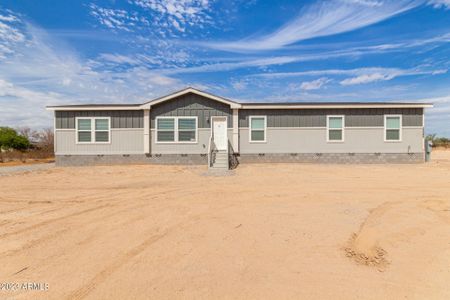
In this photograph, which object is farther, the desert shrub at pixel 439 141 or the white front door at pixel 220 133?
the desert shrub at pixel 439 141

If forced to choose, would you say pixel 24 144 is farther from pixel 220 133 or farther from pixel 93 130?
pixel 220 133

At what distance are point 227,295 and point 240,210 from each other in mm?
2830

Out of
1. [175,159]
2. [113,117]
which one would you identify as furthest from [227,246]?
[113,117]

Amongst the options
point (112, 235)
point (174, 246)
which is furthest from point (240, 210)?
point (112, 235)

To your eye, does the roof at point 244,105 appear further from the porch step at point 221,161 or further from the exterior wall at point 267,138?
the porch step at point 221,161

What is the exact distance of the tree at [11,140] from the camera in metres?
20.2

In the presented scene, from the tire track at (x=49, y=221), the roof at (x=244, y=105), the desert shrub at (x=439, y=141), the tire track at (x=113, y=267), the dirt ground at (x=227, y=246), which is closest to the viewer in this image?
the tire track at (x=113, y=267)

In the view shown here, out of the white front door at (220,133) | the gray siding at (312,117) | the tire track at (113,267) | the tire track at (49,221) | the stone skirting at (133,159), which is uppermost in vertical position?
the gray siding at (312,117)

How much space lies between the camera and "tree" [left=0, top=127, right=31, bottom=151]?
2023 centimetres

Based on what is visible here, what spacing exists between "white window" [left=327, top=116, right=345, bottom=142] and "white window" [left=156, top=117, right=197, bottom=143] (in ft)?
25.9

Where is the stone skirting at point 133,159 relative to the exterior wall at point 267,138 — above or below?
below

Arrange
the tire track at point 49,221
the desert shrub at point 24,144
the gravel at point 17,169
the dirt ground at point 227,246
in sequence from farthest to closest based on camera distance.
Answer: the desert shrub at point 24,144 → the gravel at point 17,169 → the tire track at point 49,221 → the dirt ground at point 227,246

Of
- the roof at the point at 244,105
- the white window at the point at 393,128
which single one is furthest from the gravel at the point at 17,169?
the white window at the point at 393,128

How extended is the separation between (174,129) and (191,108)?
1.58 meters
